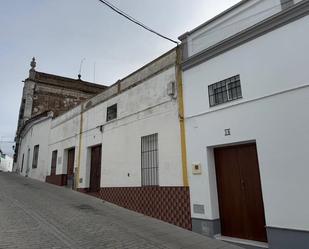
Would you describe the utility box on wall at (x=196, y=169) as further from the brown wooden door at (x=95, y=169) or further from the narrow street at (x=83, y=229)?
the brown wooden door at (x=95, y=169)

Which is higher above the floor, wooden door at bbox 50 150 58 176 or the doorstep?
wooden door at bbox 50 150 58 176

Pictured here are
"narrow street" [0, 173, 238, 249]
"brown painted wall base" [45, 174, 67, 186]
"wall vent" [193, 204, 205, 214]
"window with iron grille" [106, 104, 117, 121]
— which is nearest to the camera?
"narrow street" [0, 173, 238, 249]

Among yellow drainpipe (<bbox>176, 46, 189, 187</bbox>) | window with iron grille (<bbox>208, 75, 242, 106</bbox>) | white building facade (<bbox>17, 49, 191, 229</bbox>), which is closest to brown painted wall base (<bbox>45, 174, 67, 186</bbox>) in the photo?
white building facade (<bbox>17, 49, 191, 229</bbox>)

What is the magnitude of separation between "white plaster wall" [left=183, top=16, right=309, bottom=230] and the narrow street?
1.17 m

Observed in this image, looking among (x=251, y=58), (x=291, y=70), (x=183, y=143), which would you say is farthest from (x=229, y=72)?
(x=183, y=143)

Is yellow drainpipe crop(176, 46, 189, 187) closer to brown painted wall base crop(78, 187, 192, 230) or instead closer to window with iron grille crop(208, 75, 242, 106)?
brown painted wall base crop(78, 187, 192, 230)

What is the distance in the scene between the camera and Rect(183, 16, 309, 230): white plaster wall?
500 cm

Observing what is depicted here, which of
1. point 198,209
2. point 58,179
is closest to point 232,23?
point 198,209

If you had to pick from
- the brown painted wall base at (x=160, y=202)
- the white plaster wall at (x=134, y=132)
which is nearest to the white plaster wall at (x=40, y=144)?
the white plaster wall at (x=134, y=132)

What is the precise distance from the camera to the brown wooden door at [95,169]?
11493 mm

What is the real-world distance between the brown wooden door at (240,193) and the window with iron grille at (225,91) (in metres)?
1.23

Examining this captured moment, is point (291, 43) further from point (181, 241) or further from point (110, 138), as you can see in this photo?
point (110, 138)

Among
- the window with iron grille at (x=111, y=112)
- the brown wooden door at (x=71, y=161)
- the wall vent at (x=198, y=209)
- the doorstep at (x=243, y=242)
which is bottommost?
the doorstep at (x=243, y=242)

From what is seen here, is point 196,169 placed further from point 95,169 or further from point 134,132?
point 95,169
